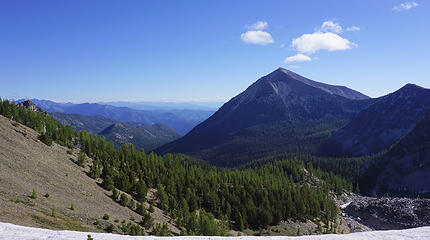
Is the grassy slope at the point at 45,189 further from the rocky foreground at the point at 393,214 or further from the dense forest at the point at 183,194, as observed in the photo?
the rocky foreground at the point at 393,214

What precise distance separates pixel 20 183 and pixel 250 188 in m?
77.3

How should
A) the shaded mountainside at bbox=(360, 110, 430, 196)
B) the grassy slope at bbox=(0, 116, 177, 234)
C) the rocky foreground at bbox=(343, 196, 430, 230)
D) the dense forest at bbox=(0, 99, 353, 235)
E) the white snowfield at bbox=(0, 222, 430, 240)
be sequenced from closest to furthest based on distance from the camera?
1. the white snowfield at bbox=(0, 222, 430, 240)
2. the grassy slope at bbox=(0, 116, 177, 234)
3. the dense forest at bbox=(0, 99, 353, 235)
4. the rocky foreground at bbox=(343, 196, 430, 230)
5. the shaded mountainside at bbox=(360, 110, 430, 196)

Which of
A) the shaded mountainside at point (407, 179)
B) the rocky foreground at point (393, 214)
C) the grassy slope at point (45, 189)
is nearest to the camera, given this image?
the grassy slope at point (45, 189)

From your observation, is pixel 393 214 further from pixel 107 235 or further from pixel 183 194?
pixel 107 235

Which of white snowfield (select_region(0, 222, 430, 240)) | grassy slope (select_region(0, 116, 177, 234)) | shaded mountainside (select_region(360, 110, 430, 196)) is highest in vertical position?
white snowfield (select_region(0, 222, 430, 240))

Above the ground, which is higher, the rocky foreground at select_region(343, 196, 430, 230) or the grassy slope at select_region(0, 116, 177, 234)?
the grassy slope at select_region(0, 116, 177, 234)

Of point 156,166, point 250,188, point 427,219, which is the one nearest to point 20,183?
point 156,166

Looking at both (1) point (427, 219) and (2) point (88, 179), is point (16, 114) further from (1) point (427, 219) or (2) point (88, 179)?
(1) point (427, 219)

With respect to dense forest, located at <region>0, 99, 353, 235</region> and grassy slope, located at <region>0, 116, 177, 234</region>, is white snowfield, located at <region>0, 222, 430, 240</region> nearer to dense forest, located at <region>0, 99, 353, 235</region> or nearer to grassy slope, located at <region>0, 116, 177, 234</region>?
grassy slope, located at <region>0, 116, 177, 234</region>

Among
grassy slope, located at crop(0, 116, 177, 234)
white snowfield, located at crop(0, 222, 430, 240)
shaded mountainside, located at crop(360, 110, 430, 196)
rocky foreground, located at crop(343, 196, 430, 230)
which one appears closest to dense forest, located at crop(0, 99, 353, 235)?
grassy slope, located at crop(0, 116, 177, 234)

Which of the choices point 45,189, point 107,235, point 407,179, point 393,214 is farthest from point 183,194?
point 407,179

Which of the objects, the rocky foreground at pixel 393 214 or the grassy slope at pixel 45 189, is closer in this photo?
the grassy slope at pixel 45 189

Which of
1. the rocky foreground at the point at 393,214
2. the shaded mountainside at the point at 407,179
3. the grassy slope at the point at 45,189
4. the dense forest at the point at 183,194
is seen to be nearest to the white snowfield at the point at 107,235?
the grassy slope at the point at 45,189

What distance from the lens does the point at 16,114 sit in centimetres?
7825
